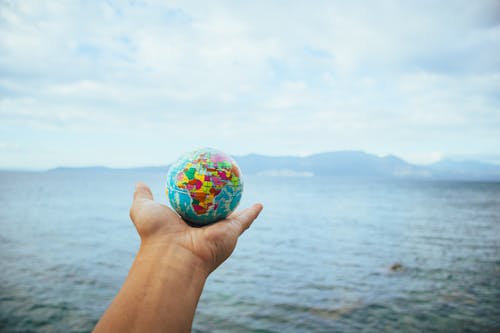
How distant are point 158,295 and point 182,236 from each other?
847mm

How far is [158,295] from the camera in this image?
231 cm

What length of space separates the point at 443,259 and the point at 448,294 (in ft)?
23.5

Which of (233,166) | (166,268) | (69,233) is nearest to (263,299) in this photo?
(233,166)

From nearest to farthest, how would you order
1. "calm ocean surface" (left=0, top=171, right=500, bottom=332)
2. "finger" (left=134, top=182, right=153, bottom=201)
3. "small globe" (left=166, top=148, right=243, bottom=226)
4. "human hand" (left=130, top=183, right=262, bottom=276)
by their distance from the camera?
"human hand" (left=130, top=183, right=262, bottom=276), "finger" (left=134, top=182, right=153, bottom=201), "small globe" (left=166, top=148, right=243, bottom=226), "calm ocean surface" (left=0, top=171, right=500, bottom=332)

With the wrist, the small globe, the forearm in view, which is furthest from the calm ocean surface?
the forearm

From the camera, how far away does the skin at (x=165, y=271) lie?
2.15 metres

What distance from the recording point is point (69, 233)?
25.8 metres

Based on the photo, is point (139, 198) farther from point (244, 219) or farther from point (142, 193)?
point (244, 219)

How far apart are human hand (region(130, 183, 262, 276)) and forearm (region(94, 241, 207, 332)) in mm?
52

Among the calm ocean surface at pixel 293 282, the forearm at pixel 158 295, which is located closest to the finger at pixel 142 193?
the forearm at pixel 158 295

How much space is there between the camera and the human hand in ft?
9.46

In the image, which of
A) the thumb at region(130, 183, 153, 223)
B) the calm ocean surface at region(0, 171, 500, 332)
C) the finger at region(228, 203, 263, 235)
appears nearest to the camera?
the thumb at region(130, 183, 153, 223)

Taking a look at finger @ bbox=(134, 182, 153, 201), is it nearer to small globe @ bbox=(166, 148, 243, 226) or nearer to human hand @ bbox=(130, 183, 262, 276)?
human hand @ bbox=(130, 183, 262, 276)

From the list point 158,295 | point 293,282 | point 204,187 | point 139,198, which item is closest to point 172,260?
point 158,295
